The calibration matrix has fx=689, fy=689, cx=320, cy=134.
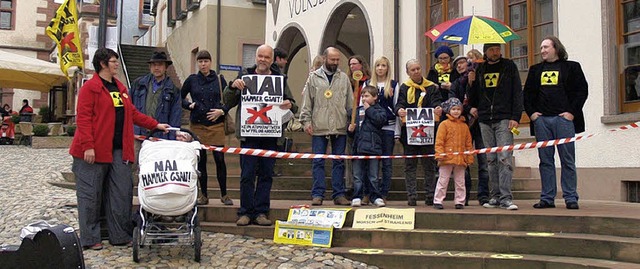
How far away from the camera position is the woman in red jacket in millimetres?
6500

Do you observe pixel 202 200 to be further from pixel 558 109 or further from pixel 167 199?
pixel 558 109

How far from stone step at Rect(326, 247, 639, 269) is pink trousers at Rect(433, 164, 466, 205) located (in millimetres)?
1043

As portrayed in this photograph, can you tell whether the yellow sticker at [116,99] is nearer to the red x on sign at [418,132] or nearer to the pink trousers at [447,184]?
the red x on sign at [418,132]

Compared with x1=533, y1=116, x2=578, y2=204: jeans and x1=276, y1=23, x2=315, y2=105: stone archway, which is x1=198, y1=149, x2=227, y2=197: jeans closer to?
x1=533, y1=116, x2=578, y2=204: jeans

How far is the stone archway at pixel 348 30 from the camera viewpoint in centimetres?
1608

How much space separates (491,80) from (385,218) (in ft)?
6.65

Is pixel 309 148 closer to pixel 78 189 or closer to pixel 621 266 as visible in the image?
pixel 78 189

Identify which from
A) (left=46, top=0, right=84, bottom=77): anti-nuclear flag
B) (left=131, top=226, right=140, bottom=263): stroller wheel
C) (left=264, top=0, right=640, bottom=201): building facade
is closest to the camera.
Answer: (left=131, top=226, right=140, bottom=263): stroller wheel

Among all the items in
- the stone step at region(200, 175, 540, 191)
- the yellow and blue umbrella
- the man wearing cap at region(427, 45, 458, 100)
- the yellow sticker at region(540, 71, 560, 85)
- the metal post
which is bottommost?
the stone step at region(200, 175, 540, 191)

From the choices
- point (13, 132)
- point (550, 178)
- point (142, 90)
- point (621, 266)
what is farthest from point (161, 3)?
point (621, 266)

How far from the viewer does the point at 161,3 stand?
30359 millimetres

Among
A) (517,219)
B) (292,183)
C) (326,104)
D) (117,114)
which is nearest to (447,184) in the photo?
(517,219)

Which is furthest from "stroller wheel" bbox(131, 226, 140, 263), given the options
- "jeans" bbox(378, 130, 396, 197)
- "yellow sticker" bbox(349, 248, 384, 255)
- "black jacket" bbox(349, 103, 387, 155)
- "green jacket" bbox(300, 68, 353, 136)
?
"jeans" bbox(378, 130, 396, 197)

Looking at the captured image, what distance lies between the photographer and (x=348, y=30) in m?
20.6
